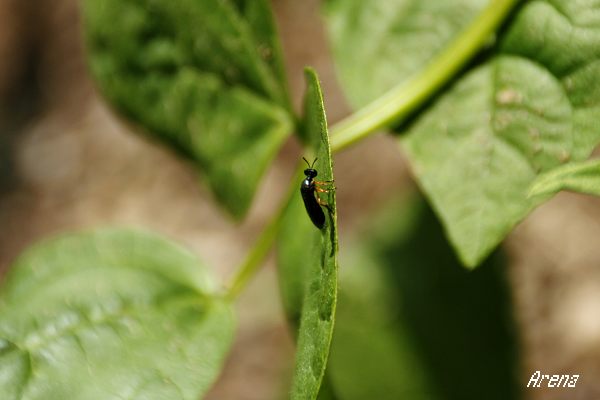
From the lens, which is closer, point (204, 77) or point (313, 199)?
point (313, 199)

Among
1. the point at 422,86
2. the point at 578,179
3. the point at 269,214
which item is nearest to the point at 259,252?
the point at 422,86

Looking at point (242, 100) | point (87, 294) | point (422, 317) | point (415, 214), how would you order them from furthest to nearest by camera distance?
point (415, 214), point (422, 317), point (242, 100), point (87, 294)

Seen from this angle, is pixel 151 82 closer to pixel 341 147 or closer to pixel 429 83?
pixel 341 147

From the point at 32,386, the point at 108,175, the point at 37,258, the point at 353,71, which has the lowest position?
the point at 32,386

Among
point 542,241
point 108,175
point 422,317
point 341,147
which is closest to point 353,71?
point 341,147

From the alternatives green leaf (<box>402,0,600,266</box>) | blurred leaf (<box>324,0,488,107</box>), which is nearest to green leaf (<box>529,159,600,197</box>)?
green leaf (<box>402,0,600,266</box>)

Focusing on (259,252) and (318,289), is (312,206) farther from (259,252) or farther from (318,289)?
(259,252)

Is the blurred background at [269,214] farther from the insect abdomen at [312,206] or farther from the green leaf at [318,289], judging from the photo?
the green leaf at [318,289]
